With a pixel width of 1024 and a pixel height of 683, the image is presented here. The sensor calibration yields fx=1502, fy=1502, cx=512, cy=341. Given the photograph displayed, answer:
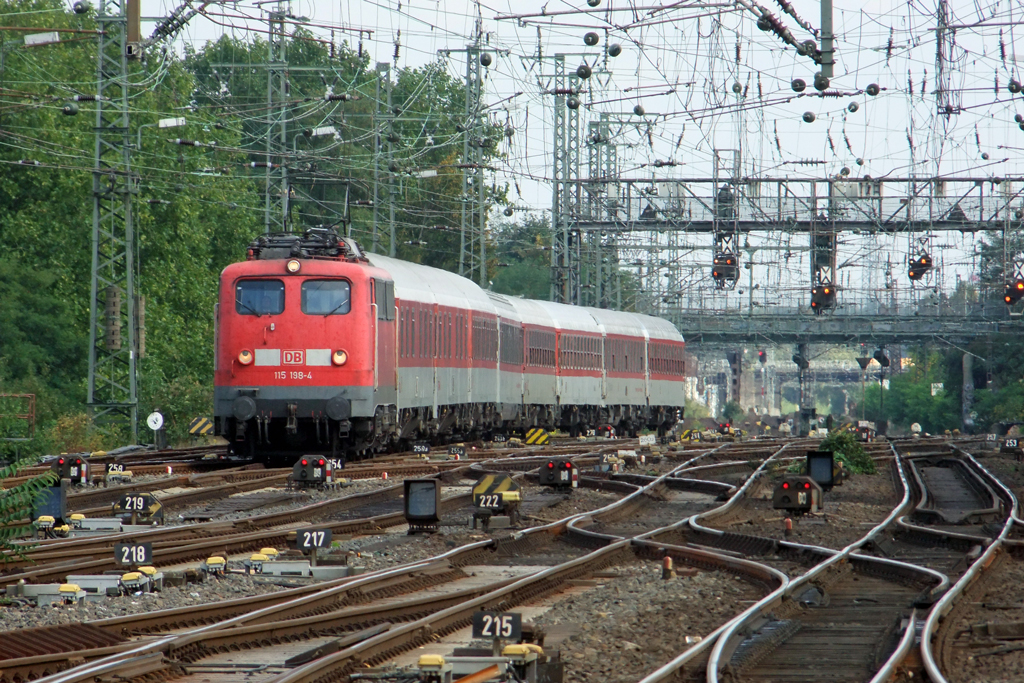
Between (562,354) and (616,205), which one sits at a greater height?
(616,205)

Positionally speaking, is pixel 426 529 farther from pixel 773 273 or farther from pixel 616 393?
pixel 773 273

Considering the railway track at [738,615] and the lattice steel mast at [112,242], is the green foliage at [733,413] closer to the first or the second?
the lattice steel mast at [112,242]

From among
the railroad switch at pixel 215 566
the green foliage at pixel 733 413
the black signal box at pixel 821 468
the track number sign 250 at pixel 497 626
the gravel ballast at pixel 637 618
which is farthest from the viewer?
the green foliage at pixel 733 413

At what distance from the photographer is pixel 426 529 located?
1462 centimetres

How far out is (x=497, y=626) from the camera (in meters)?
7.62

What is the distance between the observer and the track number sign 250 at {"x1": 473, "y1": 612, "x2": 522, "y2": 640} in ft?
25.1

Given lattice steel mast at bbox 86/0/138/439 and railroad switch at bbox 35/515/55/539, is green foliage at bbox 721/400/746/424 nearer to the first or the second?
lattice steel mast at bbox 86/0/138/439

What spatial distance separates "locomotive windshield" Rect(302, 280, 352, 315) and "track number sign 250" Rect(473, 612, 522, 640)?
1462 centimetres

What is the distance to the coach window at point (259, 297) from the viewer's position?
2227 centimetres

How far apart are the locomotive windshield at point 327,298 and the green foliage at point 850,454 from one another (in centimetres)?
895

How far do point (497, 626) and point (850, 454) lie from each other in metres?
20.2

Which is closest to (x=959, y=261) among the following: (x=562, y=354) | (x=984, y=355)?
(x=984, y=355)

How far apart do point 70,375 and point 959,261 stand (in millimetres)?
37169

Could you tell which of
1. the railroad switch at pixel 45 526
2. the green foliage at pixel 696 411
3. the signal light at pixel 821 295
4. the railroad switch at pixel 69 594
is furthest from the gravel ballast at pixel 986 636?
the green foliage at pixel 696 411
